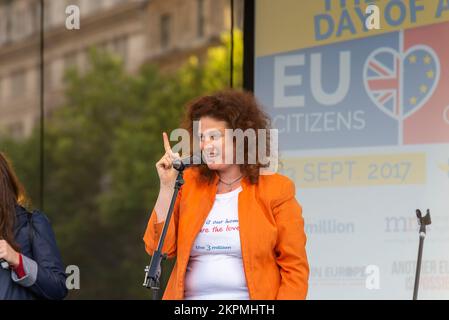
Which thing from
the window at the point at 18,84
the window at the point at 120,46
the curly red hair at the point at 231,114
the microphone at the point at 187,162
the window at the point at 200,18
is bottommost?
the microphone at the point at 187,162

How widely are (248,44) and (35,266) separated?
2.31 m

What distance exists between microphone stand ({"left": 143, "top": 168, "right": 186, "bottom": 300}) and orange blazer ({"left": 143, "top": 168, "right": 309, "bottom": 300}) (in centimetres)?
12

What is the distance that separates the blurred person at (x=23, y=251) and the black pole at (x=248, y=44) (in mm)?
1951

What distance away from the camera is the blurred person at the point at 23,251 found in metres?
3.96

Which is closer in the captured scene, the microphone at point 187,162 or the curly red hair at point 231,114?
the microphone at point 187,162

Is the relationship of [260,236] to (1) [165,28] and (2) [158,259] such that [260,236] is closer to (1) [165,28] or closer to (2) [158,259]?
(2) [158,259]

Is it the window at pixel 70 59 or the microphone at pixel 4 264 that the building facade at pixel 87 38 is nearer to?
the window at pixel 70 59

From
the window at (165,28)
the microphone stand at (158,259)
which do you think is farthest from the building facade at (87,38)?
the microphone stand at (158,259)

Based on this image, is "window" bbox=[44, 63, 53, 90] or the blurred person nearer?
the blurred person

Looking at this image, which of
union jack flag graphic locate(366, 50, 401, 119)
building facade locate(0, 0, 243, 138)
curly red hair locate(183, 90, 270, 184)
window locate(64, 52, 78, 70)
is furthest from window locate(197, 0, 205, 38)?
curly red hair locate(183, 90, 270, 184)

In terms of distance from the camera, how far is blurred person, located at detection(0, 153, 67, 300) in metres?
3.96

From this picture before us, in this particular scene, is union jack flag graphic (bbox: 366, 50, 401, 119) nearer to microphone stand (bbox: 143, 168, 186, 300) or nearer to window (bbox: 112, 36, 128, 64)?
microphone stand (bbox: 143, 168, 186, 300)

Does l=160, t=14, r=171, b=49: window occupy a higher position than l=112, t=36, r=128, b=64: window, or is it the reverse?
l=160, t=14, r=171, b=49: window
